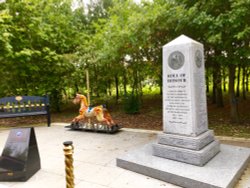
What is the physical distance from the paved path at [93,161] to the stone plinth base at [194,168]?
0.35 ft

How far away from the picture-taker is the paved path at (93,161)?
10.2 ft

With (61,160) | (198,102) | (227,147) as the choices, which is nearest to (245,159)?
(227,147)

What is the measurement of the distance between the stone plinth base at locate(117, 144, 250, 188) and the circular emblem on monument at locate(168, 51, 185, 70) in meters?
1.60

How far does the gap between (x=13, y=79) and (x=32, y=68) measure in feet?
5.34

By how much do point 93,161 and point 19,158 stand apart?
1.28m

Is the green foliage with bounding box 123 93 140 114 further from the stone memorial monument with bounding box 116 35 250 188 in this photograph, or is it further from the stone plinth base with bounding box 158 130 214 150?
the stone plinth base with bounding box 158 130 214 150

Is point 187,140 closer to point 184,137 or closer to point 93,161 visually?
point 184,137

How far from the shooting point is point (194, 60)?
3.53 m

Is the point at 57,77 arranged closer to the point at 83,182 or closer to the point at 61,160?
the point at 61,160

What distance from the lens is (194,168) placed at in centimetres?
321

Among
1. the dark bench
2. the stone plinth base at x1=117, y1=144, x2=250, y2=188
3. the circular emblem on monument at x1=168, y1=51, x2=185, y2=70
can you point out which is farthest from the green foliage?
the circular emblem on monument at x1=168, y1=51, x2=185, y2=70

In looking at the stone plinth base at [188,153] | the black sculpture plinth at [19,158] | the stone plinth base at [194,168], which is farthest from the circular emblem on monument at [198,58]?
the black sculpture plinth at [19,158]

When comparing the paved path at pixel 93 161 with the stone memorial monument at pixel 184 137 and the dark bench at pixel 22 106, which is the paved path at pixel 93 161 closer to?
the stone memorial monument at pixel 184 137

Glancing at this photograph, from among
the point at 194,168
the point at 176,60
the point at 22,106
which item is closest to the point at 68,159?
the point at 194,168
